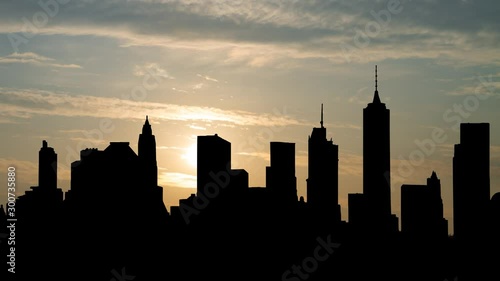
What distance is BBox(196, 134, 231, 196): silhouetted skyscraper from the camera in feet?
603

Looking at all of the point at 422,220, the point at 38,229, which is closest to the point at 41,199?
the point at 38,229

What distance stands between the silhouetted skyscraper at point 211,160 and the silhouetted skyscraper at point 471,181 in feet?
160

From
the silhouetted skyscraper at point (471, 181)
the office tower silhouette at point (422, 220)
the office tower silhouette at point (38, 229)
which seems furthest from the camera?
the office tower silhouette at point (422, 220)

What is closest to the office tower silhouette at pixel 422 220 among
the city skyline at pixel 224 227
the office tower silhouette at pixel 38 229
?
the city skyline at pixel 224 227

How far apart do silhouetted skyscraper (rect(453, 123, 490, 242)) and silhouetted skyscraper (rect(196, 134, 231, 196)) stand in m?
48.8

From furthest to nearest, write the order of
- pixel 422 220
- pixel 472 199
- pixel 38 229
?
pixel 422 220
pixel 472 199
pixel 38 229

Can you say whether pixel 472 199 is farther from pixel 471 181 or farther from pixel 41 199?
pixel 41 199

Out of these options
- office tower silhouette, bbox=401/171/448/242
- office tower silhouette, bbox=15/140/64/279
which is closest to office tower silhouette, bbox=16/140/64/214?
office tower silhouette, bbox=15/140/64/279

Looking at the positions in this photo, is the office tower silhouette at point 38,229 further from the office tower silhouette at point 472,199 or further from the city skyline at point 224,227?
the office tower silhouette at point 472,199

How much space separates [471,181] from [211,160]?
55583 millimetres

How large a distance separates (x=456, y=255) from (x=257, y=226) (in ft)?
132

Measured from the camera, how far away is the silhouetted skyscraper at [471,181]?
177 m

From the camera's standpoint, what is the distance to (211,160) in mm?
188125

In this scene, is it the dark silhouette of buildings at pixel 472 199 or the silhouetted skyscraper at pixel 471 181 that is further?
the silhouetted skyscraper at pixel 471 181
